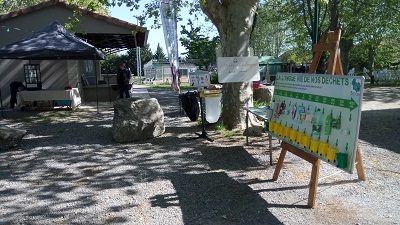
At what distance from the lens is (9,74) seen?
532 inches

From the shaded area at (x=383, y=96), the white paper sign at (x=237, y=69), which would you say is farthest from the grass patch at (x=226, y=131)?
the shaded area at (x=383, y=96)

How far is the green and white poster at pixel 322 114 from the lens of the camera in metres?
3.29

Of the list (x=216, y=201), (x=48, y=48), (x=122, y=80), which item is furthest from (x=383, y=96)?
(x=216, y=201)

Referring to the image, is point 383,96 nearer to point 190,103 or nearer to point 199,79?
point 190,103

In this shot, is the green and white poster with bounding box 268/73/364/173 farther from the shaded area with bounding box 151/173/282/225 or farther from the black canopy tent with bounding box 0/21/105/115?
the black canopy tent with bounding box 0/21/105/115

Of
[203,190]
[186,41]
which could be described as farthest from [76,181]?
[186,41]

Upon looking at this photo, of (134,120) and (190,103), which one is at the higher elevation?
(190,103)

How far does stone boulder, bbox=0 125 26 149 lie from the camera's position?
256 inches

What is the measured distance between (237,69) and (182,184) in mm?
3485

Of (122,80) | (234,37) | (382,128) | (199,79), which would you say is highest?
(234,37)

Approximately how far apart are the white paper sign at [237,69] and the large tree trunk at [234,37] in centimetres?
24

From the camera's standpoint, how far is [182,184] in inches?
181

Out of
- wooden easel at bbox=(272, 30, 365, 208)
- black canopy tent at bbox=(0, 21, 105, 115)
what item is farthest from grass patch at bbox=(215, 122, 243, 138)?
black canopy tent at bbox=(0, 21, 105, 115)

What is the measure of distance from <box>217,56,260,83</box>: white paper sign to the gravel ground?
49.7 inches
